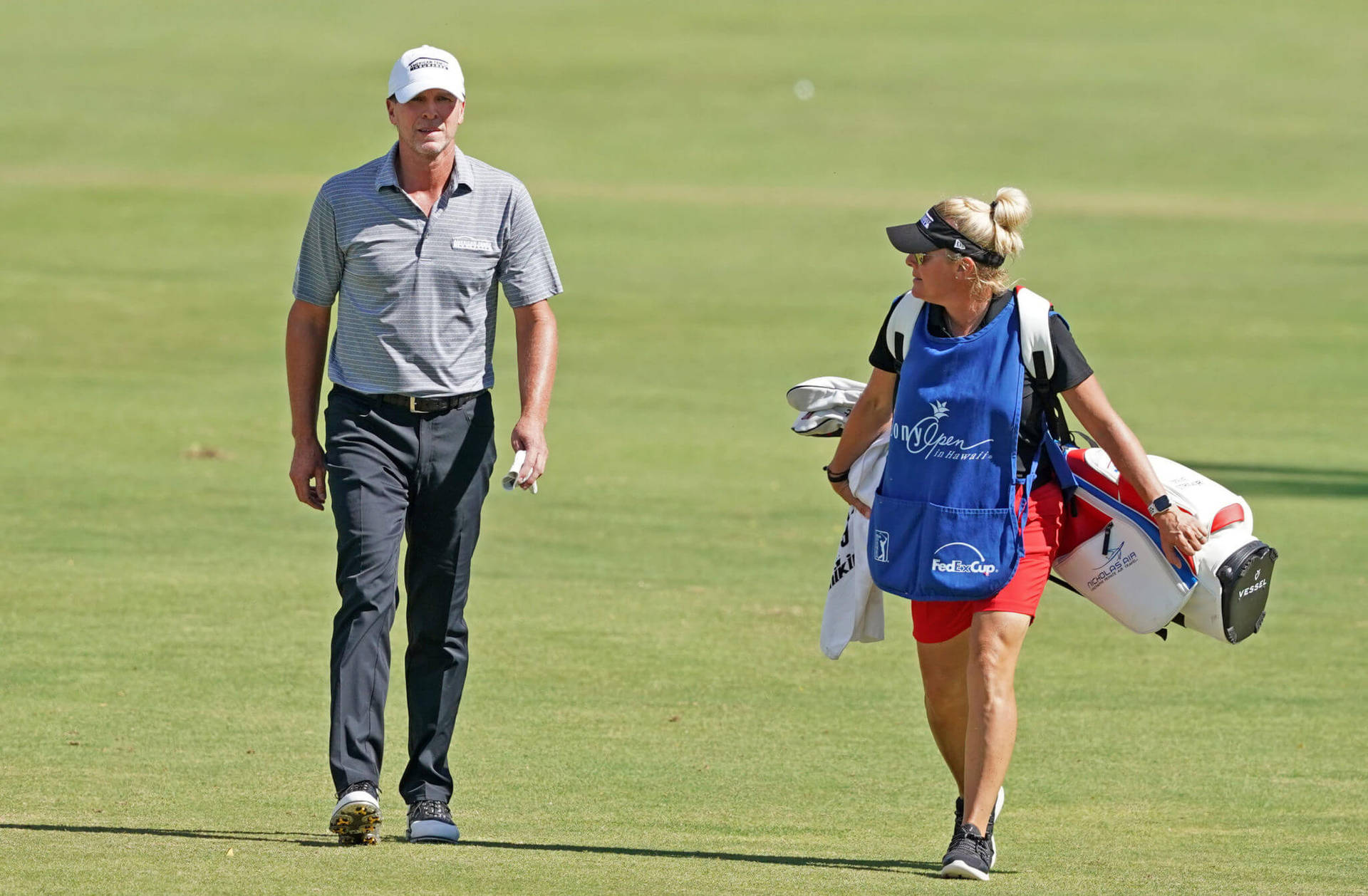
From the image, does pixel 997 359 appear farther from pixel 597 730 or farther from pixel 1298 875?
pixel 597 730

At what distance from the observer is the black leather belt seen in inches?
254

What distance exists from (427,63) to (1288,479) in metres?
11.7

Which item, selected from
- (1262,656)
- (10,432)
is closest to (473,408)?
(1262,656)

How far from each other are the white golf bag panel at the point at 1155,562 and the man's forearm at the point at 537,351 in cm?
157

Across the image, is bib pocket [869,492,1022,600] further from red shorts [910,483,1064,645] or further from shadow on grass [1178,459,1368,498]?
shadow on grass [1178,459,1368,498]

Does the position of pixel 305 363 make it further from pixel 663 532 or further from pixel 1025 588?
pixel 663 532

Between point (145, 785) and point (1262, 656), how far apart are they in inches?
221

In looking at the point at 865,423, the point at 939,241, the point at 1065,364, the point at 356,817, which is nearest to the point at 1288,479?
the point at 865,423

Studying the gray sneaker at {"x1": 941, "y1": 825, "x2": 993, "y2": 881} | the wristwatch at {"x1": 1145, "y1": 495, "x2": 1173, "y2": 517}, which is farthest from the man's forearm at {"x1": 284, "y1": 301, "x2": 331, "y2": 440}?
the wristwatch at {"x1": 1145, "y1": 495, "x2": 1173, "y2": 517}

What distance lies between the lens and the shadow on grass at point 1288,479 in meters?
16.1

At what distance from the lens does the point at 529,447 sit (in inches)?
257

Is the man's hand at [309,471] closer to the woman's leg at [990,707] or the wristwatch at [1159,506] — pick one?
the woman's leg at [990,707]

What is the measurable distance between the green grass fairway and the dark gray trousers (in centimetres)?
35

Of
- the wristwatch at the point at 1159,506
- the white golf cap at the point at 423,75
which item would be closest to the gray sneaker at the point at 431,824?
the white golf cap at the point at 423,75
